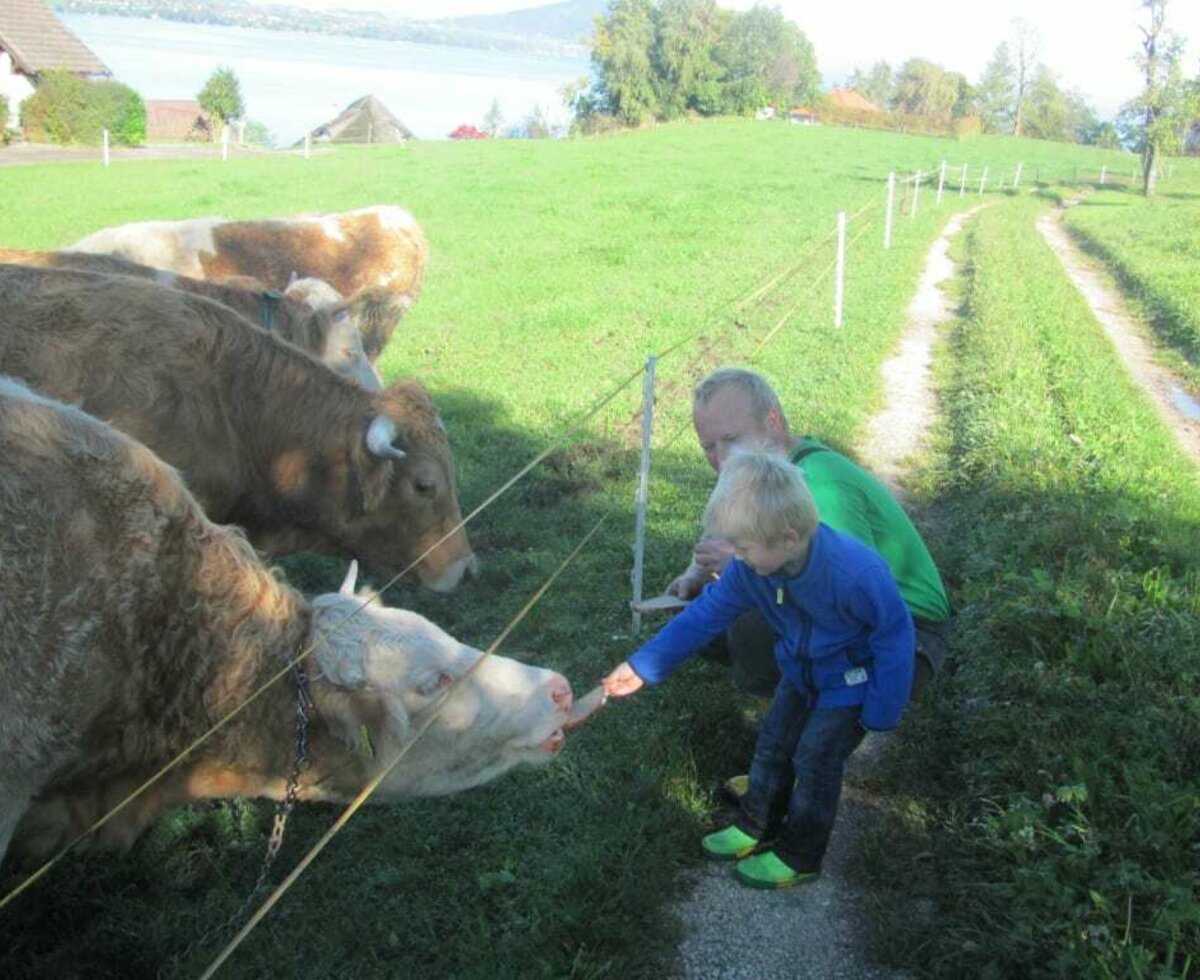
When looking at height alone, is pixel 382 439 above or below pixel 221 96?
below

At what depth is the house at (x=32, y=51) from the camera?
47.4 m

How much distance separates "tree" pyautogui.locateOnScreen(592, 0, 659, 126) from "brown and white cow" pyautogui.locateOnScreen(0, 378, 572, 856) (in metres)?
64.4

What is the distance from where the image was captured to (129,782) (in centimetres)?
354

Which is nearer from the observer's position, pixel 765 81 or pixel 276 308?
pixel 276 308

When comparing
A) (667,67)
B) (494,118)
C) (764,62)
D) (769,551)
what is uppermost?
(764,62)

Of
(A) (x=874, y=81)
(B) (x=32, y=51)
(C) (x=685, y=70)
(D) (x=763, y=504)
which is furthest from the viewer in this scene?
(A) (x=874, y=81)

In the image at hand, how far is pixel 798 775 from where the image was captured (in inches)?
154

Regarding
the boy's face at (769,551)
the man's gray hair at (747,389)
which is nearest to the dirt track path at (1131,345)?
the man's gray hair at (747,389)

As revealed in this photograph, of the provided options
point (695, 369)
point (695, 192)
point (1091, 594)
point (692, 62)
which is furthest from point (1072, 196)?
point (1091, 594)

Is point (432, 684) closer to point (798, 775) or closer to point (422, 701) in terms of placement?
point (422, 701)

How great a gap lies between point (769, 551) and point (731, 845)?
125 centimetres

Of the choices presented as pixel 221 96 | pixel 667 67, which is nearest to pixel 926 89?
pixel 667 67

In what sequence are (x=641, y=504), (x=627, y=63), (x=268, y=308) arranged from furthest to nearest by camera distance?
1. (x=627, y=63)
2. (x=268, y=308)
3. (x=641, y=504)

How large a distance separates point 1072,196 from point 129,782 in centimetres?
4352
